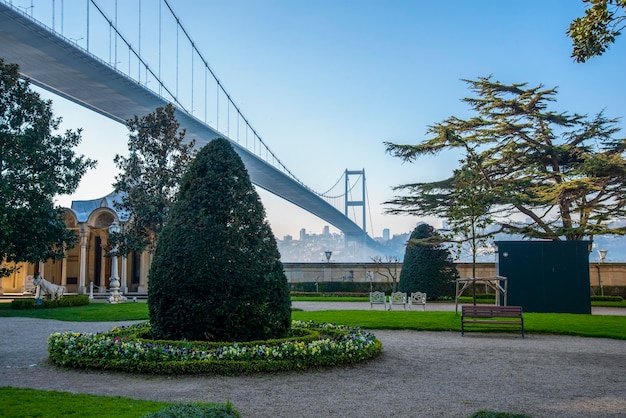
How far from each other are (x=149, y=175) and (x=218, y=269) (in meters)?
17.4

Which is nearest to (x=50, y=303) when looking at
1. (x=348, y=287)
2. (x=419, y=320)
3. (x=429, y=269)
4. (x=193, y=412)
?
(x=419, y=320)

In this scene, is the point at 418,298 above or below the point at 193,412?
below

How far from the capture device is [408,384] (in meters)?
6.84

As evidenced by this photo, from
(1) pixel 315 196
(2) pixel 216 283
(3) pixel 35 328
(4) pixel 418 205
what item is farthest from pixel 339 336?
(1) pixel 315 196

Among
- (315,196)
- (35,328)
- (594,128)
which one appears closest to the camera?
(35,328)

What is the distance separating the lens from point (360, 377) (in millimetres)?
7227

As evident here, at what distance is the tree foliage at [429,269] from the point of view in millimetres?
23750

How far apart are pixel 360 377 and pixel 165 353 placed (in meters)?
2.52

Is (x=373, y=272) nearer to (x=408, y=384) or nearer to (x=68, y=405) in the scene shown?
(x=408, y=384)

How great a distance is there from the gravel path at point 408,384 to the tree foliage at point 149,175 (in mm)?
14203

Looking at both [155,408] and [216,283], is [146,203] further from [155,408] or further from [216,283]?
[155,408]

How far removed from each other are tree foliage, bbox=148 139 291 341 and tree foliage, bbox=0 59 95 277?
12080mm

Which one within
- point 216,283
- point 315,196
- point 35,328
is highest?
point 315,196

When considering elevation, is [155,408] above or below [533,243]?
below
